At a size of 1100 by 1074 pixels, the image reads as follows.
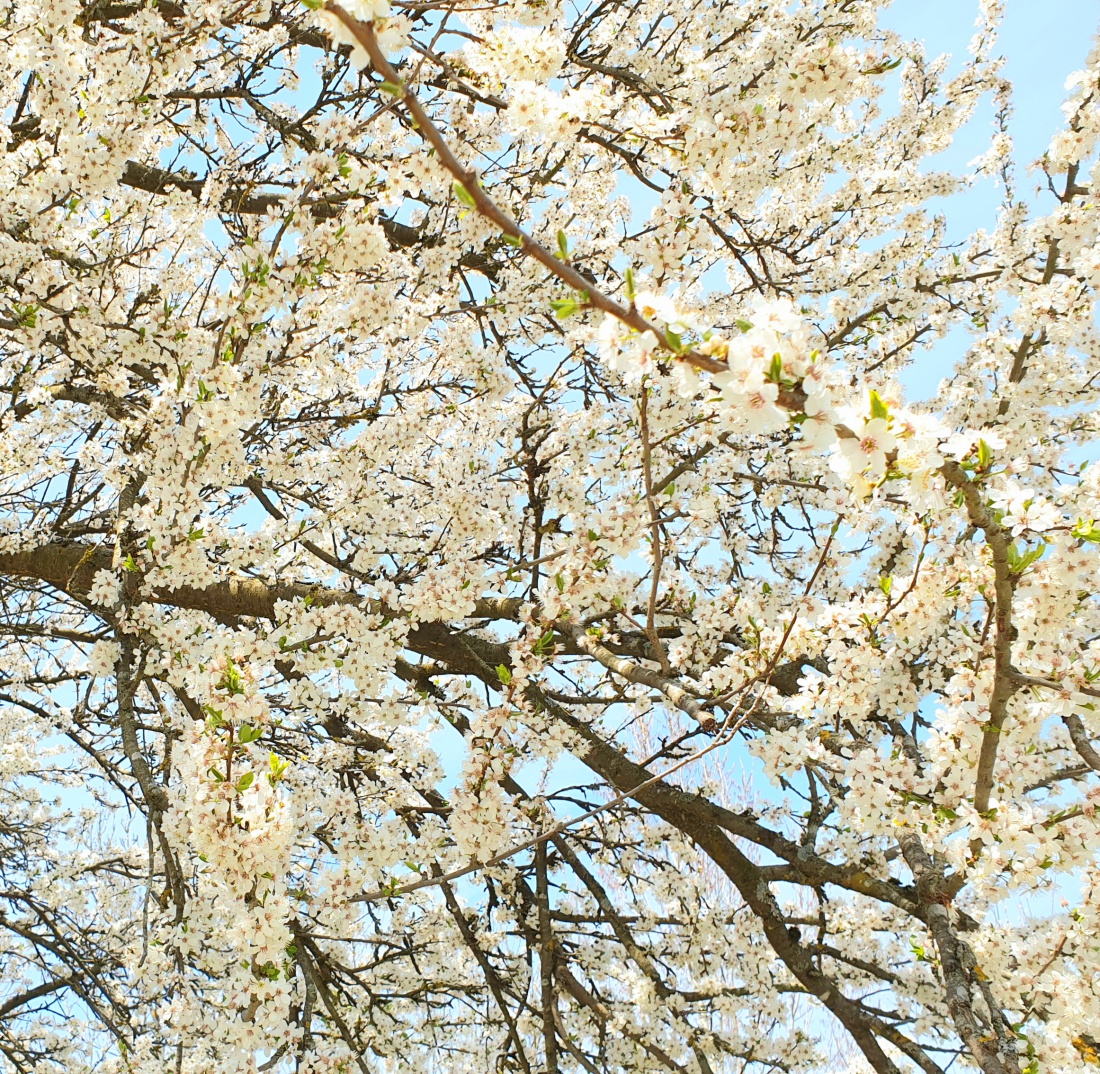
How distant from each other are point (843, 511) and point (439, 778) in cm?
290

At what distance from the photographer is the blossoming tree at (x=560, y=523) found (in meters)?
2.29

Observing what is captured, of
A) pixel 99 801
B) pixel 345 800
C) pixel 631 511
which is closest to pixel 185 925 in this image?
pixel 345 800

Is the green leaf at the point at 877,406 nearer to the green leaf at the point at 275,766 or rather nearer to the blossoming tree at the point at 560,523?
the blossoming tree at the point at 560,523

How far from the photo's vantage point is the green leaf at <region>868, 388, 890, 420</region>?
1420mm

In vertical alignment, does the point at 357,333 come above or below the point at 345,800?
above

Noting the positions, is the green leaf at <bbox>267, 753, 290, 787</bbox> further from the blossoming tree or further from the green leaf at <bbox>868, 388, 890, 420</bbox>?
the green leaf at <bbox>868, 388, 890, 420</bbox>

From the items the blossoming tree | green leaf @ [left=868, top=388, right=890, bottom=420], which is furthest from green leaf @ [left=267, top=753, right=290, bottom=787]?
green leaf @ [left=868, top=388, right=890, bottom=420]

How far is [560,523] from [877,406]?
327cm

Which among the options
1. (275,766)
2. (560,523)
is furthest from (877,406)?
(560,523)

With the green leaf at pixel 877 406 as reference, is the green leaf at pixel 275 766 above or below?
below

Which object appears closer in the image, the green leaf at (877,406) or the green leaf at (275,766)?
the green leaf at (877,406)

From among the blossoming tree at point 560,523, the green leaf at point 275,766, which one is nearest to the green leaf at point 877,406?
the blossoming tree at point 560,523

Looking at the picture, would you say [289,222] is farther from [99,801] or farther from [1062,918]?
[99,801]

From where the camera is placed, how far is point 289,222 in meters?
2.85
